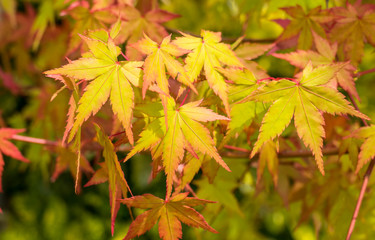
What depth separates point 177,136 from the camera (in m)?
0.67

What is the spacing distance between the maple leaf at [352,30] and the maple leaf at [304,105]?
0.22 metres

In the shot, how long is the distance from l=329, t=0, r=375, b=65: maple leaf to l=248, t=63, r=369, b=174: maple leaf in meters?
0.22

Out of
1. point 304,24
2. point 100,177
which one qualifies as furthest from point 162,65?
point 304,24

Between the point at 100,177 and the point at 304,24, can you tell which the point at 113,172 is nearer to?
the point at 100,177

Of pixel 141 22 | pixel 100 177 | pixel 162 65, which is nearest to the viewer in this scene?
pixel 162 65

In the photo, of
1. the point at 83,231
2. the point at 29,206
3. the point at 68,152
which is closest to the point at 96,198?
the point at 83,231

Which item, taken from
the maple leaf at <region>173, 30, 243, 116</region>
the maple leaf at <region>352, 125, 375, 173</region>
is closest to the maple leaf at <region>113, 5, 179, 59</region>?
the maple leaf at <region>173, 30, 243, 116</region>

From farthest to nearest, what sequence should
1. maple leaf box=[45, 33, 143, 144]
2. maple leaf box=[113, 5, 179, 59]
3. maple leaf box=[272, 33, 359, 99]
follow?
1. maple leaf box=[113, 5, 179, 59]
2. maple leaf box=[272, 33, 359, 99]
3. maple leaf box=[45, 33, 143, 144]

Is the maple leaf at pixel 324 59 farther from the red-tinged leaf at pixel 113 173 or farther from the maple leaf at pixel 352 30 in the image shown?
the red-tinged leaf at pixel 113 173

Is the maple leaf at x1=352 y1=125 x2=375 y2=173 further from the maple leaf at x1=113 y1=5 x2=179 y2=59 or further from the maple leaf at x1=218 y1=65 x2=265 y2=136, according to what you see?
the maple leaf at x1=113 y1=5 x2=179 y2=59

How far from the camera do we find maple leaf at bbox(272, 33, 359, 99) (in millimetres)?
817

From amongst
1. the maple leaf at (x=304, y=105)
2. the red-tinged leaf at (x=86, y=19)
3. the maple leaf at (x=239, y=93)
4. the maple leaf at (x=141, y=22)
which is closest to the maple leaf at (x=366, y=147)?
the maple leaf at (x=304, y=105)

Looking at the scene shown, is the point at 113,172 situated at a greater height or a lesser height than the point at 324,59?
lesser

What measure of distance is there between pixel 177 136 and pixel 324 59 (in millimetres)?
389
